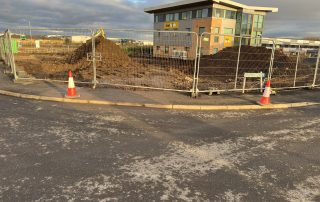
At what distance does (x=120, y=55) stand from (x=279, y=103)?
14896mm

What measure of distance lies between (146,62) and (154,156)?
1107cm

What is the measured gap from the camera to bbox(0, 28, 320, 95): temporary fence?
1067cm

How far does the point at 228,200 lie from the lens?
127 inches

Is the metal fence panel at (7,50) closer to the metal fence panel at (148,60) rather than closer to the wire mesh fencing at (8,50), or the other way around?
the wire mesh fencing at (8,50)

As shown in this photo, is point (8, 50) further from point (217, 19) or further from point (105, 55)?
point (217, 19)

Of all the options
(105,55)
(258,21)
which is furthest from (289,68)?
(258,21)

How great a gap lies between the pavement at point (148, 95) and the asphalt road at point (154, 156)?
134cm

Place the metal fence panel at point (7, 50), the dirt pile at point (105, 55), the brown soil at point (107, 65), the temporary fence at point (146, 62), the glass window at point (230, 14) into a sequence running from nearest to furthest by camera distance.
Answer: the temporary fence at point (146, 62) → the metal fence panel at point (7, 50) → the brown soil at point (107, 65) → the dirt pile at point (105, 55) → the glass window at point (230, 14)

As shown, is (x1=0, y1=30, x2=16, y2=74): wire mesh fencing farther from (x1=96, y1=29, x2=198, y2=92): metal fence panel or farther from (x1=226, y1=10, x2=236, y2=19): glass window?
(x1=226, y1=10, x2=236, y2=19): glass window

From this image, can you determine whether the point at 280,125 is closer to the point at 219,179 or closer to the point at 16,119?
the point at 219,179

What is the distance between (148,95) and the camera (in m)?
9.36

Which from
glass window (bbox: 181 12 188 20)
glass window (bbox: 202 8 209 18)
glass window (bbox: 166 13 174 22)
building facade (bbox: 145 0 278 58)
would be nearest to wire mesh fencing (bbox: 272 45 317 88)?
building facade (bbox: 145 0 278 58)

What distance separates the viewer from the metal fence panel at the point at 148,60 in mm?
11625

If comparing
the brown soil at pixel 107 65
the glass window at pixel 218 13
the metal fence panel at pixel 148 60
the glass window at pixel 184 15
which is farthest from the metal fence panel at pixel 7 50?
the glass window at pixel 184 15
